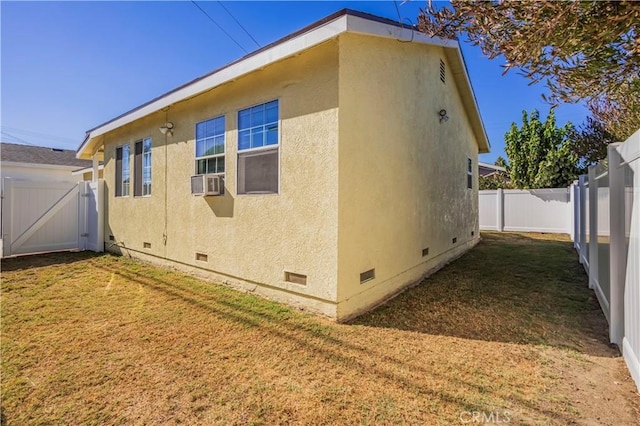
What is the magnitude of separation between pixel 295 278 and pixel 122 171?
765cm

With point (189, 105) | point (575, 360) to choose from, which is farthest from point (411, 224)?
point (189, 105)

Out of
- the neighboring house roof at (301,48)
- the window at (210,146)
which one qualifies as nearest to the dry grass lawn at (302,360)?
the window at (210,146)

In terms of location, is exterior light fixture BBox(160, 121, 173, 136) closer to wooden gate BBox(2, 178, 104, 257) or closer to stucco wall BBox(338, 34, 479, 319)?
wooden gate BBox(2, 178, 104, 257)

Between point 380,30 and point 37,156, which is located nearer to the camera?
point 380,30

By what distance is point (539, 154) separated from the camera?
16969 mm

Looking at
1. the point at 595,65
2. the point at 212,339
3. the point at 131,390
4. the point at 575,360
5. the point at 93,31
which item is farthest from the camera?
the point at 93,31

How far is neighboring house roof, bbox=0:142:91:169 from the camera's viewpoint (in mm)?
17109

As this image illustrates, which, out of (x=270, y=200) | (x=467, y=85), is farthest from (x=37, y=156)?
(x=467, y=85)

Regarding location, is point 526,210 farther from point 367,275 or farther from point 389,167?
point 367,275

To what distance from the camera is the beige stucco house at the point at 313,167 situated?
171 inches

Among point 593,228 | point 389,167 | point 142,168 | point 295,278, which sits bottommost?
point 295,278

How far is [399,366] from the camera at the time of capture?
3.19 meters

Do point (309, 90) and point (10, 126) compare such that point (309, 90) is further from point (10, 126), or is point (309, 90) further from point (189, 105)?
point (10, 126)

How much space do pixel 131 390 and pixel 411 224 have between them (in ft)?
16.8
